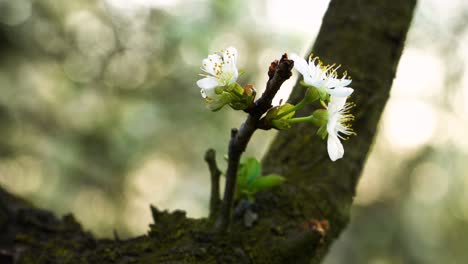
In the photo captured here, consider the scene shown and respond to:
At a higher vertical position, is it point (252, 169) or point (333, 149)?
point (252, 169)

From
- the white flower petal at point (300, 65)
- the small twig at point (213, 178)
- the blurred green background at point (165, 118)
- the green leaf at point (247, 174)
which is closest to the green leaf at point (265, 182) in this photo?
the green leaf at point (247, 174)

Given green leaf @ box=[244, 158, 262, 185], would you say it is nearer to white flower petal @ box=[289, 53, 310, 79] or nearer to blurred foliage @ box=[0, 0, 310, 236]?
white flower petal @ box=[289, 53, 310, 79]

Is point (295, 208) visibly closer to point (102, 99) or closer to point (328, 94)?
point (328, 94)

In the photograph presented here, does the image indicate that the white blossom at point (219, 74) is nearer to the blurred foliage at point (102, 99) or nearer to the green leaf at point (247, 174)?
the green leaf at point (247, 174)

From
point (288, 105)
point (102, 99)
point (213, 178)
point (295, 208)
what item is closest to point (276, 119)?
point (288, 105)

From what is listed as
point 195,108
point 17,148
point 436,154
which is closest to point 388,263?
point 436,154

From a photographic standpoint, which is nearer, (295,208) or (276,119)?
(276,119)
